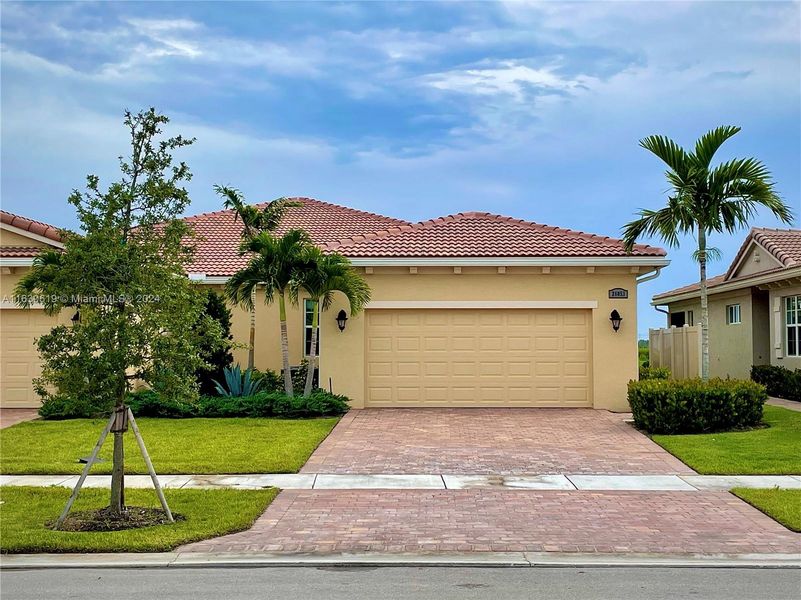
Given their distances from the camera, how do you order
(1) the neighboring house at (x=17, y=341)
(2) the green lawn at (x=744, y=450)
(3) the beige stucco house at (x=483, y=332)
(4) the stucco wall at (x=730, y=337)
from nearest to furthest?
(2) the green lawn at (x=744, y=450) → (3) the beige stucco house at (x=483, y=332) → (1) the neighboring house at (x=17, y=341) → (4) the stucco wall at (x=730, y=337)

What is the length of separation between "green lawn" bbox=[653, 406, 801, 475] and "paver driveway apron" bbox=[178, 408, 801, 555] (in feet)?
1.11

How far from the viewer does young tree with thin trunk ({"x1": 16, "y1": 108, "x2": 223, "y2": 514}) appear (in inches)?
357

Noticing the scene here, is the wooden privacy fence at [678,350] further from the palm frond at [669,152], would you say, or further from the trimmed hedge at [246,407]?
the trimmed hedge at [246,407]

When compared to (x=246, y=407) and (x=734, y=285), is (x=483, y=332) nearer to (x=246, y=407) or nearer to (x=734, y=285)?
(x=246, y=407)

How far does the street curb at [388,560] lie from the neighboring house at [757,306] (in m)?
15.0

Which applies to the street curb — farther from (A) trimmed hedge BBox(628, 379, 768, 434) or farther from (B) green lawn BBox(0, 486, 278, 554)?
(A) trimmed hedge BBox(628, 379, 768, 434)

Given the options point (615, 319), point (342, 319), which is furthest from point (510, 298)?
point (342, 319)

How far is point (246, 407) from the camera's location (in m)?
17.5

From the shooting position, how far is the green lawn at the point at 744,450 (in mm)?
12172

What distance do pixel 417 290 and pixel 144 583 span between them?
42.2 ft

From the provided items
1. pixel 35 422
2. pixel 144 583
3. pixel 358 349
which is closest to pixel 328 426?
pixel 358 349

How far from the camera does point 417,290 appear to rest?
19391 millimetres

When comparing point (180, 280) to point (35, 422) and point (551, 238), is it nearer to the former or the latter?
point (35, 422)

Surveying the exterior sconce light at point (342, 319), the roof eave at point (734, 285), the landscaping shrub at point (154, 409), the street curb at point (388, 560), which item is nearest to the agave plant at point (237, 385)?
the landscaping shrub at point (154, 409)
